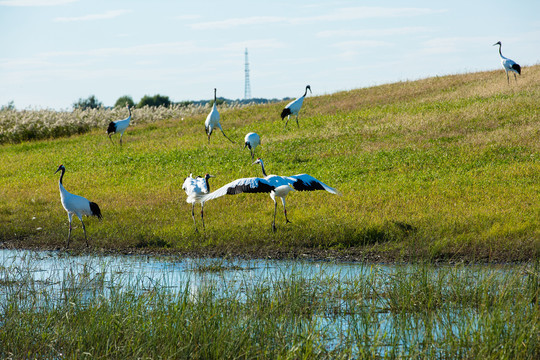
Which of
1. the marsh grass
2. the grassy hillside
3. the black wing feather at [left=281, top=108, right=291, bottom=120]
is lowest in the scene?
the marsh grass

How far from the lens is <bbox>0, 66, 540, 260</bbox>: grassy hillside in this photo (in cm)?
1074

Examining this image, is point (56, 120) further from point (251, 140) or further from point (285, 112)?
point (251, 140)

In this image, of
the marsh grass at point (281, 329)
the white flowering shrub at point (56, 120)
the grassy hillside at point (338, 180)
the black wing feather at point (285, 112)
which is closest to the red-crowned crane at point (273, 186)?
the grassy hillside at point (338, 180)

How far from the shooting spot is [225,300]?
20.5ft

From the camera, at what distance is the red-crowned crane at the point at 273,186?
9805 millimetres

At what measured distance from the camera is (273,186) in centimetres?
1029

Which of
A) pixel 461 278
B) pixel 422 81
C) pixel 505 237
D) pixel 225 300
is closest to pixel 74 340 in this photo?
pixel 225 300

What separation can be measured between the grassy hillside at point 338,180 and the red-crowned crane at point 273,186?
2.67 ft

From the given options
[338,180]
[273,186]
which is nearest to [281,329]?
[273,186]

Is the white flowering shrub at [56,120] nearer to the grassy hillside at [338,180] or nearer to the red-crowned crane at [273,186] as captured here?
the grassy hillside at [338,180]

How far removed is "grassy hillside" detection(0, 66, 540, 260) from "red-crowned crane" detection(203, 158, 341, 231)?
0.81 meters

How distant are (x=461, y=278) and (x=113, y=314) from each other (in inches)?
159

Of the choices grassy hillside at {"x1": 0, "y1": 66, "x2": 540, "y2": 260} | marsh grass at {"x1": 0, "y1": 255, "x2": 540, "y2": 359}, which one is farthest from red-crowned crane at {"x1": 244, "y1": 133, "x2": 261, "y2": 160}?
marsh grass at {"x1": 0, "y1": 255, "x2": 540, "y2": 359}

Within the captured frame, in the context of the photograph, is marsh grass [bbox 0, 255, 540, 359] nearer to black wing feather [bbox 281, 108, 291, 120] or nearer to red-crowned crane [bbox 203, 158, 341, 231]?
red-crowned crane [bbox 203, 158, 341, 231]
